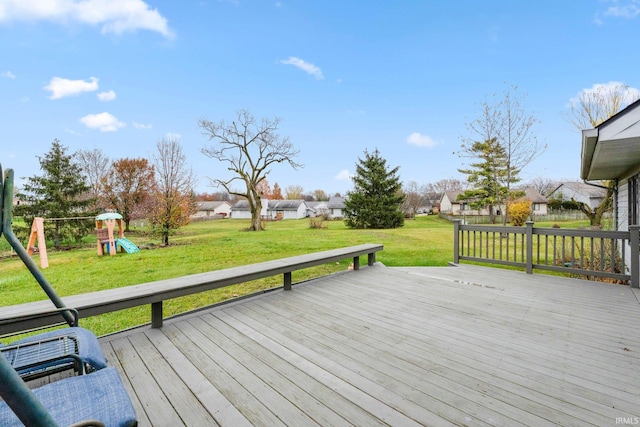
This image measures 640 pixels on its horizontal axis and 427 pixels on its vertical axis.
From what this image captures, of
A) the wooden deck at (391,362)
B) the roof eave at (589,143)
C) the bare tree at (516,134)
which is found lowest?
the wooden deck at (391,362)

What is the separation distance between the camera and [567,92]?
11.9 meters

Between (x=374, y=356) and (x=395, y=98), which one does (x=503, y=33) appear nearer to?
(x=395, y=98)

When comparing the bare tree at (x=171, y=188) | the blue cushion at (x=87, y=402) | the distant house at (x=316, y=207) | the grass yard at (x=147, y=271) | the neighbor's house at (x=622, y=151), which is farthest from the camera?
the distant house at (x=316, y=207)

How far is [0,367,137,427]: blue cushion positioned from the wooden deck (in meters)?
0.46

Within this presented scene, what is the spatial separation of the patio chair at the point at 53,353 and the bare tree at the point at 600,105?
48.3 feet

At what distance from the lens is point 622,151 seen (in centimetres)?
438

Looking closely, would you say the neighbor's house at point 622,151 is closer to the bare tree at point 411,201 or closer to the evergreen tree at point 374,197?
the evergreen tree at point 374,197

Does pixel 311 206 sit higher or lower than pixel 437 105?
lower

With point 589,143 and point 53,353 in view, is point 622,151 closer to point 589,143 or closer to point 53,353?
point 589,143

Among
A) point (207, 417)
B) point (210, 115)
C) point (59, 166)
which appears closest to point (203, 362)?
point (207, 417)

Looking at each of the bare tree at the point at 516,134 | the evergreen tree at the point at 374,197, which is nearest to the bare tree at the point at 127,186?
the evergreen tree at the point at 374,197

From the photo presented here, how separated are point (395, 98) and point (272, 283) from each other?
13.8 metres

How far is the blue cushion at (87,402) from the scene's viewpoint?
1144mm

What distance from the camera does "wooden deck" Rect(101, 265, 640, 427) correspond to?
1.75 metres
